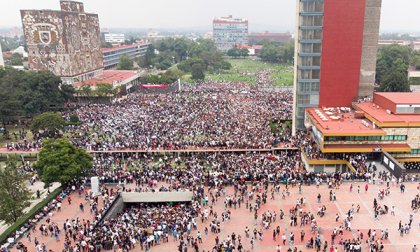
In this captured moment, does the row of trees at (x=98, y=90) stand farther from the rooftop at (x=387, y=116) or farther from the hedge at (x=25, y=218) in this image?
the rooftop at (x=387, y=116)

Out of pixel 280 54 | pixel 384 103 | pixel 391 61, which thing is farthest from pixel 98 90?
pixel 280 54

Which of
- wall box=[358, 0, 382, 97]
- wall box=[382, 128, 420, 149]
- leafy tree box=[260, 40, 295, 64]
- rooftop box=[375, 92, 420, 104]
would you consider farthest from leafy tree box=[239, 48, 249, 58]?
wall box=[382, 128, 420, 149]

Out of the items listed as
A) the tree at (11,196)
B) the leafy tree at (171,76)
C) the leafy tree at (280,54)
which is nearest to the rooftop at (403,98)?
the tree at (11,196)

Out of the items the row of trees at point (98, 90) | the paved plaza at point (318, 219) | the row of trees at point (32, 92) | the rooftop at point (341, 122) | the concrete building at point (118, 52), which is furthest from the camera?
the concrete building at point (118, 52)

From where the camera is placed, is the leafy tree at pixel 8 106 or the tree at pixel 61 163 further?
the leafy tree at pixel 8 106

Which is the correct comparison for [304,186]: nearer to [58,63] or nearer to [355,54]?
[355,54]

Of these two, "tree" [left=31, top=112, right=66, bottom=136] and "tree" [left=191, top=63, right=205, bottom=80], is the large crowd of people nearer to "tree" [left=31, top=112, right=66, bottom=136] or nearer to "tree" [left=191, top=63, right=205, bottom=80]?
"tree" [left=31, top=112, right=66, bottom=136]

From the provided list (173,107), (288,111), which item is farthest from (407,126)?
(173,107)
